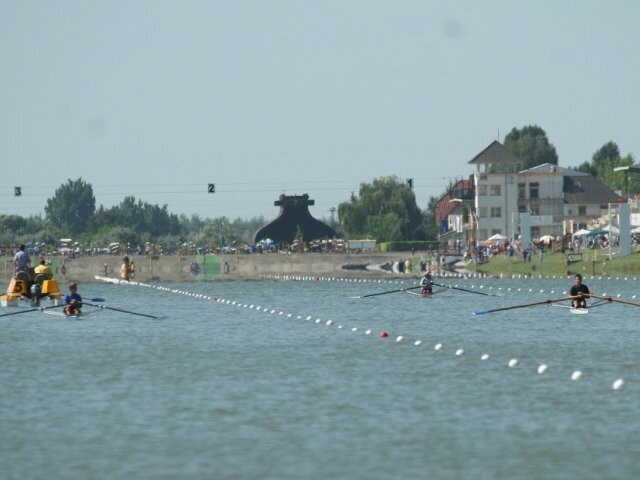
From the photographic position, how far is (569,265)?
127688 millimetres

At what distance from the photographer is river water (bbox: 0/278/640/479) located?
26.3 m

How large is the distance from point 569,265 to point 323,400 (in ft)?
314

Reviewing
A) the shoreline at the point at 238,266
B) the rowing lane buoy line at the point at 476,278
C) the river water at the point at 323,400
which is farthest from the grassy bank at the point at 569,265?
the river water at the point at 323,400

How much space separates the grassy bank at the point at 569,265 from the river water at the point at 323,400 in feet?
200

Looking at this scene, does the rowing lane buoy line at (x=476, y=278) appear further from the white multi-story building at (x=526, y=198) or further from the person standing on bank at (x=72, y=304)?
the white multi-story building at (x=526, y=198)

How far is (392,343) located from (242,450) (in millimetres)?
23350

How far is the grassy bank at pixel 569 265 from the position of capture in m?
123

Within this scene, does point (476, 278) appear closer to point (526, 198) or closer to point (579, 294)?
point (526, 198)

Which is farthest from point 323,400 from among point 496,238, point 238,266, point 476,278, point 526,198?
point 526,198

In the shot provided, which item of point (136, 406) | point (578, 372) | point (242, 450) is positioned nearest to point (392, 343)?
point (578, 372)

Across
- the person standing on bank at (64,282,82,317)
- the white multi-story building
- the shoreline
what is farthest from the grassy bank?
the person standing on bank at (64,282,82,317)

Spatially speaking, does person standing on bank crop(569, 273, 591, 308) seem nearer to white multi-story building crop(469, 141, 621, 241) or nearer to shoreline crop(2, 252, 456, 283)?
shoreline crop(2, 252, 456, 283)

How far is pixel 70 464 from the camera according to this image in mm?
26438

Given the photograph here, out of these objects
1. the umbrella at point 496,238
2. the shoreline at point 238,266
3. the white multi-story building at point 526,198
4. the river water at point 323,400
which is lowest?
the river water at point 323,400
